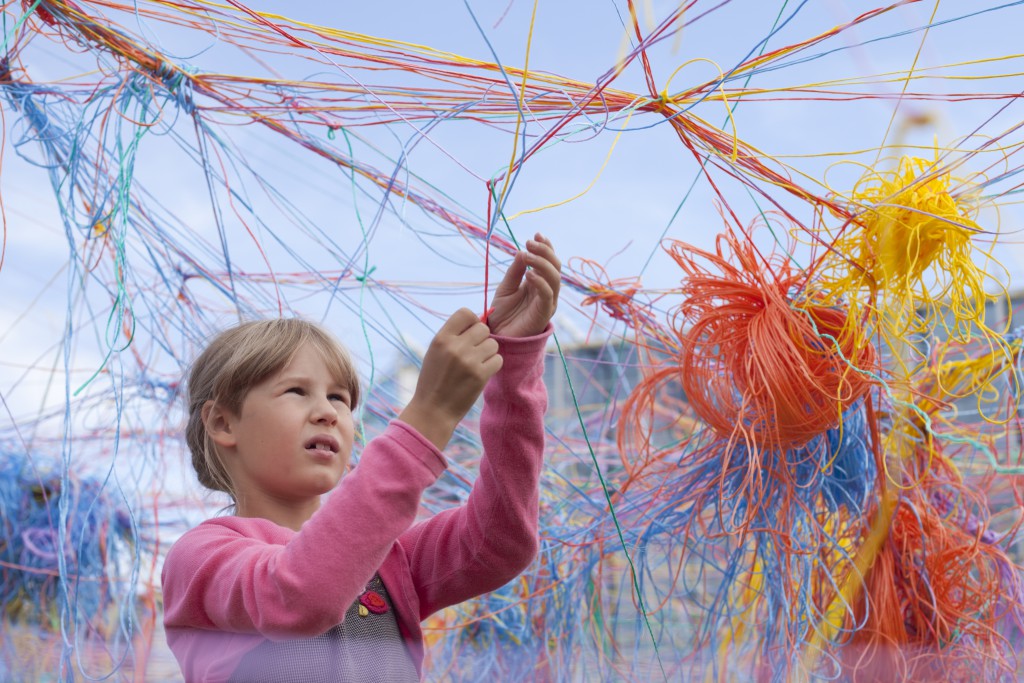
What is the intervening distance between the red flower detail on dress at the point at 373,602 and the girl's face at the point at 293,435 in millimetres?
60

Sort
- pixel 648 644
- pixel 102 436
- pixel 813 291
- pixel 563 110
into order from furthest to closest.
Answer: pixel 102 436
pixel 648 644
pixel 813 291
pixel 563 110

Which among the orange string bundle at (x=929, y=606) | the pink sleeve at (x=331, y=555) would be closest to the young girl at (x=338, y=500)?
the pink sleeve at (x=331, y=555)

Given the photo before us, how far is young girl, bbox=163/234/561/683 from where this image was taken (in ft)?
1.48

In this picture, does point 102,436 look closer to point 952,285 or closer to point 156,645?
point 156,645

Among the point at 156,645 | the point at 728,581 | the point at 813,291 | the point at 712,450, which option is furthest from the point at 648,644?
the point at 156,645

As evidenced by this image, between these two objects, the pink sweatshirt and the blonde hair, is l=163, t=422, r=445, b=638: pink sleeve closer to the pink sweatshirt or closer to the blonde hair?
the pink sweatshirt

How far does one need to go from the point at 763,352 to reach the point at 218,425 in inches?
18.8

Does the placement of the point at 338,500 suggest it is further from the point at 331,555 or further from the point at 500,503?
the point at 500,503

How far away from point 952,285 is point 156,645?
1.21 meters

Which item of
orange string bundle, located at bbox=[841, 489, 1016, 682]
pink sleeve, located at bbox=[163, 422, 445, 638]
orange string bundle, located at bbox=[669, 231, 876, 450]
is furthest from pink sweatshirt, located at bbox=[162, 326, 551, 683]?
orange string bundle, located at bbox=[841, 489, 1016, 682]

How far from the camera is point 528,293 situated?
1.77 ft

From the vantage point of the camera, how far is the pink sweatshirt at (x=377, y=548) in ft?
1.46

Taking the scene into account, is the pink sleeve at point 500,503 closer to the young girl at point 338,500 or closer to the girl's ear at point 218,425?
the young girl at point 338,500

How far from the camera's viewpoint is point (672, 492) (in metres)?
1.02
